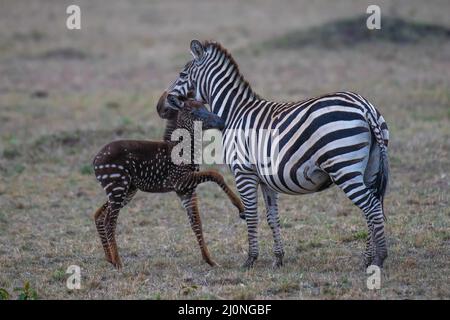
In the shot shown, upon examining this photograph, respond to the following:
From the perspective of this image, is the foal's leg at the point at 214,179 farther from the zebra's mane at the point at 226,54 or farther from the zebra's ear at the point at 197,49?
the zebra's ear at the point at 197,49

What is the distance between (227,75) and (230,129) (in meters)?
0.71

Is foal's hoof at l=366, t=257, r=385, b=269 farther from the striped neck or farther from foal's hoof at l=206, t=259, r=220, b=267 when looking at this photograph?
the striped neck

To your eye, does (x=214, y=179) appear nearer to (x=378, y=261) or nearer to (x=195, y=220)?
(x=195, y=220)

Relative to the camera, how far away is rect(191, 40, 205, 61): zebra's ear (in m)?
9.67

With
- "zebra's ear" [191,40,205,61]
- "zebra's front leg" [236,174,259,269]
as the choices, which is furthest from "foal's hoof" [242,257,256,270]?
"zebra's ear" [191,40,205,61]

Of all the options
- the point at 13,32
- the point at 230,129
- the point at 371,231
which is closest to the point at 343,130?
the point at 371,231

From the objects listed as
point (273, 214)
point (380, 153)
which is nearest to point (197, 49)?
point (273, 214)

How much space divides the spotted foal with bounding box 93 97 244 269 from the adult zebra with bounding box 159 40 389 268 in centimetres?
42

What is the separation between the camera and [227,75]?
9.66 meters

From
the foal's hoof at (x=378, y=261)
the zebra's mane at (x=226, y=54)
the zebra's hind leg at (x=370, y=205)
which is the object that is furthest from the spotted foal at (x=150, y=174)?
the foal's hoof at (x=378, y=261)

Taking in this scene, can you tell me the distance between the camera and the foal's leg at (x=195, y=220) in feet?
30.4

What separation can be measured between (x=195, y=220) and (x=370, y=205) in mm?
2305

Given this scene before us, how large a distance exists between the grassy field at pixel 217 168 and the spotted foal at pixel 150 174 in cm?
47
